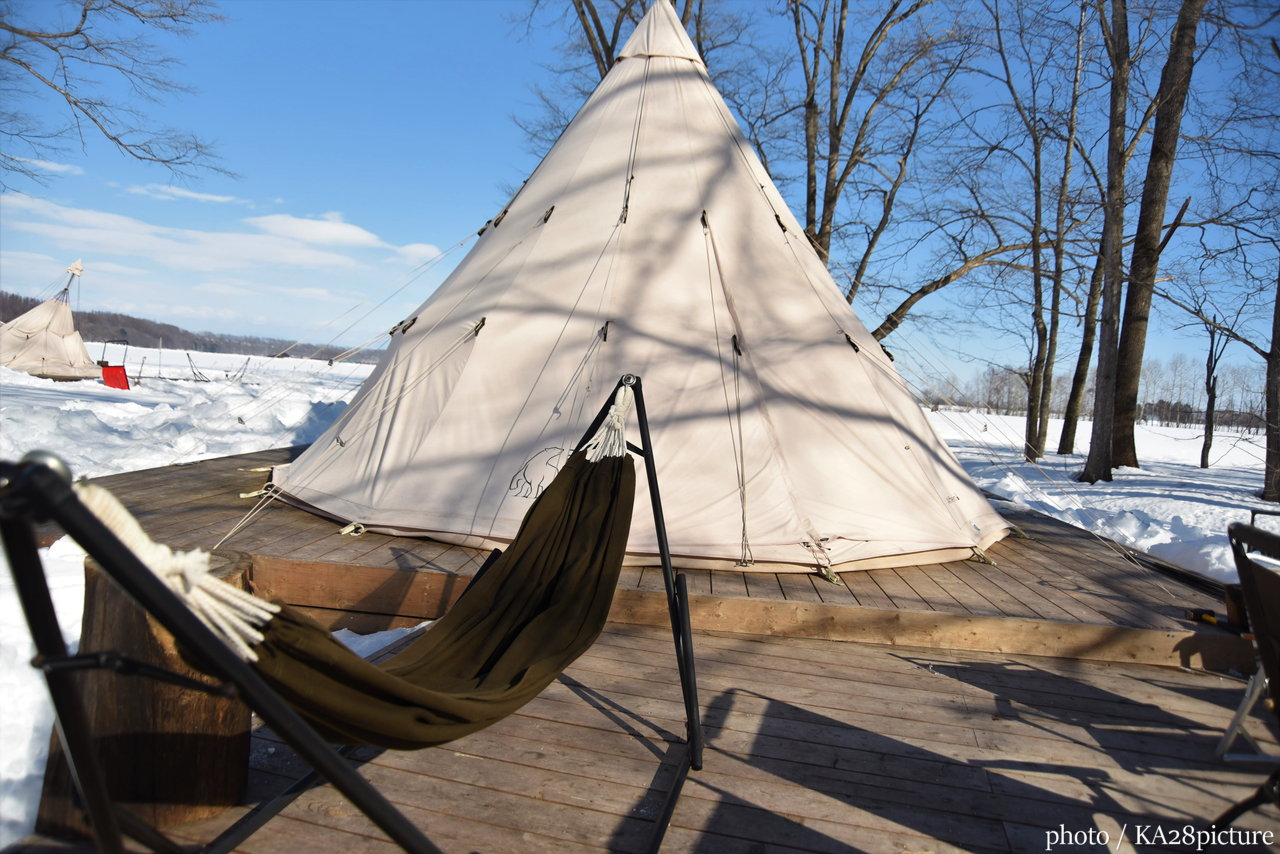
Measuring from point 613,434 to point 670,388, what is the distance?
5.77 ft

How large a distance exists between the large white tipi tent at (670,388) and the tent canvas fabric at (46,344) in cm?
1992

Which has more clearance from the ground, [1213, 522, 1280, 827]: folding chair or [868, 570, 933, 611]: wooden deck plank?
[1213, 522, 1280, 827]: folding chair

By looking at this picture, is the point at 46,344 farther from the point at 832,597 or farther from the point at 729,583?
the point at 832,597

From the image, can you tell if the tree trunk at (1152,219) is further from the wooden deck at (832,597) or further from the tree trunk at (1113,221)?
the wooden deck at (832,597)

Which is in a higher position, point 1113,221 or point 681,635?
point 1113,221

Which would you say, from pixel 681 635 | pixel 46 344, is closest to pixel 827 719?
pixel 681 635

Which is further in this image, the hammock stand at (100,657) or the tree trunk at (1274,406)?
the tree trunk at (1274,406)

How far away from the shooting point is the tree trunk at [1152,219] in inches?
375

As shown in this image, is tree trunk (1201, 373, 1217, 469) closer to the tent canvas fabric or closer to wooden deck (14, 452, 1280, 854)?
wooden deck (14, 452, 1280, 854)

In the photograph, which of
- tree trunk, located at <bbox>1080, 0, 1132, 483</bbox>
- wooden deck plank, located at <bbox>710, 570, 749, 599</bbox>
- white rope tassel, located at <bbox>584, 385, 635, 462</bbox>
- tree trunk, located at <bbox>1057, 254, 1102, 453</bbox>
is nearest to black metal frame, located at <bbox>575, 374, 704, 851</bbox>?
white rope tassel, located at <bbox>584, 385, 635, 462</bbox>

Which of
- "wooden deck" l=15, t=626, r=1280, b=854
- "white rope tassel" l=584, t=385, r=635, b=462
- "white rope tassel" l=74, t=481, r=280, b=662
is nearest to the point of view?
"white rope tassel" l=74, t=481, r=280, b=662

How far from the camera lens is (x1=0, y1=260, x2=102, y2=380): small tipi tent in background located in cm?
1922

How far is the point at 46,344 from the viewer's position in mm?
19797

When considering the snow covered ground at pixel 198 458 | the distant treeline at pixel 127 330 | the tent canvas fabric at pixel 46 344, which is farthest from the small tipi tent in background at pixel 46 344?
the distant treeline at pixel 127 330
